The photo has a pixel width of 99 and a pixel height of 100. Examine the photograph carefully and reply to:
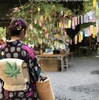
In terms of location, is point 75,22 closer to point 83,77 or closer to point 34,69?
point 83,77

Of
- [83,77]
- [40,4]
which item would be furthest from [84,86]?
[40,4]

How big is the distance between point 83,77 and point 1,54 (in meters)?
6.89

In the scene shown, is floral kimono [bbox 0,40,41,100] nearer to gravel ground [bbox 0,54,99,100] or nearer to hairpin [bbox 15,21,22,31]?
hairpin [bbox 15,21,22,31]

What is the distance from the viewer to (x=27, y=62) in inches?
119

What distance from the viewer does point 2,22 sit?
658 inches

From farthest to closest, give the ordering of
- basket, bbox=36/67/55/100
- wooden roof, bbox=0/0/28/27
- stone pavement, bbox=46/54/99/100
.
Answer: wooden roof, bbox=0/0/28/27
stone pavement, bbox=46/54/99/100
basket, bbox=36/67/55/100

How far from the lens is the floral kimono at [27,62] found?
119 inches

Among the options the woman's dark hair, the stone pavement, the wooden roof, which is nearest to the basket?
the woman's dark hair

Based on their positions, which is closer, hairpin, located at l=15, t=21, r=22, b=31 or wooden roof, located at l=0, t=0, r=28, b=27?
hairpin, located at l=15, t=21, r=22, b=31

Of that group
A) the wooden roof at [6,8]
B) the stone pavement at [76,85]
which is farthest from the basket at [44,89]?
the wooden roof at [6,8]

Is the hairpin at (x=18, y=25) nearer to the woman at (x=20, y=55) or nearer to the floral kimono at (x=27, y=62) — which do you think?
the woman at (x=20, y=55)

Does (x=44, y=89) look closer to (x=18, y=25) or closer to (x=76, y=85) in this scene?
(x=18, y=25)

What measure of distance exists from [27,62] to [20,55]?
100 mm

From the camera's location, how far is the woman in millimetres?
3020
